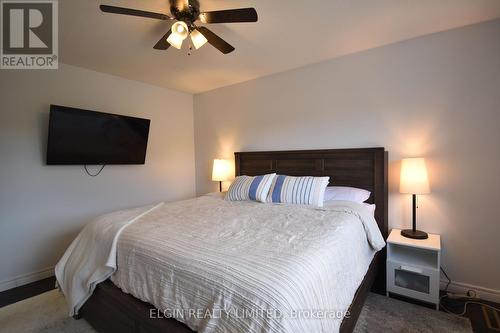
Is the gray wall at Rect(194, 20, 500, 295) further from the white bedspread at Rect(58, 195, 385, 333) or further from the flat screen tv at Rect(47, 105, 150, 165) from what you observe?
the flat screen tv at Rect(47, 105, 150, 165)

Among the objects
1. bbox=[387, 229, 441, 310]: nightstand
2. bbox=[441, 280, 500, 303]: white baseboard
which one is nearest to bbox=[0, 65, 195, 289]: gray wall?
bbox=[387, 229, 441, 310]: nightstand

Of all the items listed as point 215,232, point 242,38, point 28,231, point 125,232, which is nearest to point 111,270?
point 125,232

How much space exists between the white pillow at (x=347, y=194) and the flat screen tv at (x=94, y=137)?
102 inches

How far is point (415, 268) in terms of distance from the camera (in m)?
2.01

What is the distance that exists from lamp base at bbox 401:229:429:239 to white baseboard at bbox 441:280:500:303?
1.74ft

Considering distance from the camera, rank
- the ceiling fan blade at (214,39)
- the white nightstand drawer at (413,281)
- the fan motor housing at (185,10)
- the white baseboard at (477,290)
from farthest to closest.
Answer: the white baseboard at (477,290) → the white nightstand drawer at (413,281) → the ceiling fan blade at (214,39) → the fan motor housing at (185,10)

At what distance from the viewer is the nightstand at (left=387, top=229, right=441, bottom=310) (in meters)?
1.94

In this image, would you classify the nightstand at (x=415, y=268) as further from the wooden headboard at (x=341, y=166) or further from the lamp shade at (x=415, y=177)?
the lamp shade at (x=415, y=177)

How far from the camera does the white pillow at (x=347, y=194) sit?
239 centimetres

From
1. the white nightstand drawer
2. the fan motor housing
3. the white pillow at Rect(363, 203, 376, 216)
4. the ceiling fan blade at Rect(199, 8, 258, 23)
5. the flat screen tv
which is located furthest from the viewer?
the flat screen tv

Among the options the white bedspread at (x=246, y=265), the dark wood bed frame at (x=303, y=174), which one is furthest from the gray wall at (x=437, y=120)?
the white bedspread at (x=246, y=265)

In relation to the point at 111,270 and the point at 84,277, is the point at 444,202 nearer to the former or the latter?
the point at 111,270

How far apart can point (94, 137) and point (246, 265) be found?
2.66 m
